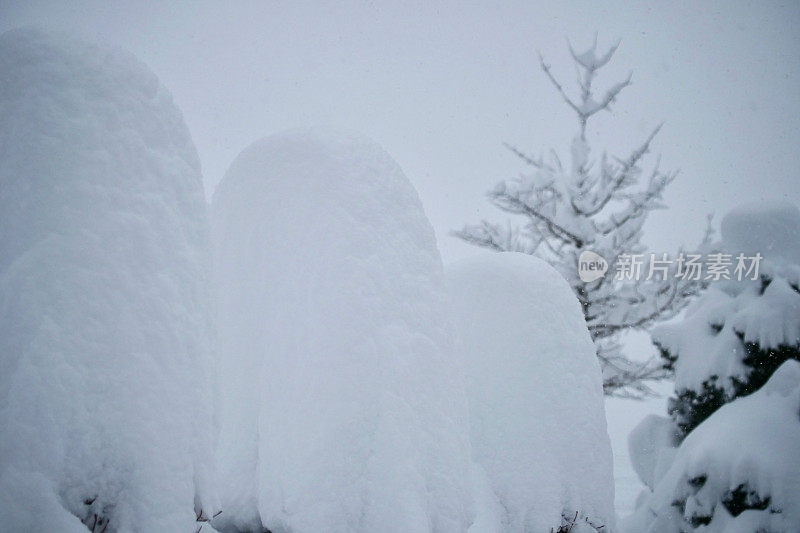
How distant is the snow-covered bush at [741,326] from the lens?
225 inches

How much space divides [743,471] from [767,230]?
12.2ft

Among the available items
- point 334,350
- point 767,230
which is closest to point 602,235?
point 767,230

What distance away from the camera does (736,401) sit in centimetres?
551

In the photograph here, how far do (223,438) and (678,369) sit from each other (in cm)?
605

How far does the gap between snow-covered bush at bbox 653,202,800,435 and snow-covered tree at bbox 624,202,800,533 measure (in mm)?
12

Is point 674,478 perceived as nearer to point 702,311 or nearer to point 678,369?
point 678,369

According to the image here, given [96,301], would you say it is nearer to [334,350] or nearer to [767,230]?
[334,350]

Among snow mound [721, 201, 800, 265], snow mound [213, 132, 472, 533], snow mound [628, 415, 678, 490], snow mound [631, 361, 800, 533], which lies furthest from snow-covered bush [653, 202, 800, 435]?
snow mound [213, 132, 472, 533]

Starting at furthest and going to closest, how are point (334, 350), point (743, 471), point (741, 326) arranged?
point (741, 326), point (743, 471), point (334, 350)

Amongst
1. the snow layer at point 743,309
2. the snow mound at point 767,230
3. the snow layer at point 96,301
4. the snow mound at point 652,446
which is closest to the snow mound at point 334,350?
the snow layer at point 96,301

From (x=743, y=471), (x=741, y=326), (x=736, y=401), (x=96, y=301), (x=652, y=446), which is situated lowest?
(x=652, y=446)

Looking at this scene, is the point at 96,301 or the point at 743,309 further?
the point at 743,309

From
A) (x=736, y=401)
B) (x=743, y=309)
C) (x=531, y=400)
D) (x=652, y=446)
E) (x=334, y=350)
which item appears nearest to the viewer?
(x=334, y=350)

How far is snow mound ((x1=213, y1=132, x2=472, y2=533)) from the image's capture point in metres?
2.48
